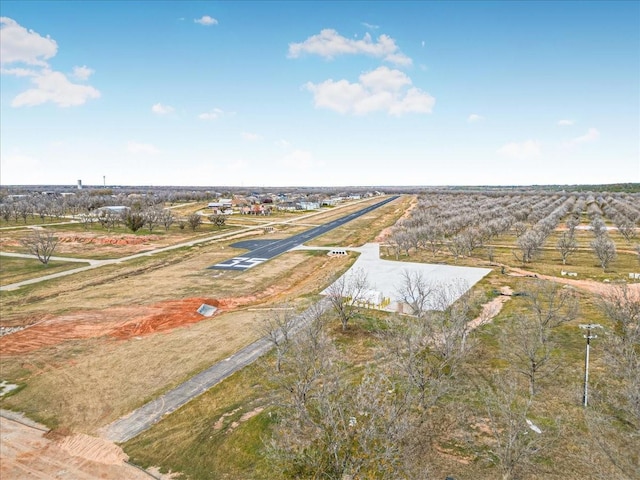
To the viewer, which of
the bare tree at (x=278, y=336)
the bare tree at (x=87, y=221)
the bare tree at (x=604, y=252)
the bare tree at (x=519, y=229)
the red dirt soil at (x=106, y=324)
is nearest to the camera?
the bare tree at (x=278, y=336)

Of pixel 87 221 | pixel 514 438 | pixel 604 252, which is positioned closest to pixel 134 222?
pixel 87 221

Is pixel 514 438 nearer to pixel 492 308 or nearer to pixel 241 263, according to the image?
pixel 492 308

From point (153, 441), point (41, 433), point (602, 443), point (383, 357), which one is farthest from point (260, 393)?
point (602, 443)

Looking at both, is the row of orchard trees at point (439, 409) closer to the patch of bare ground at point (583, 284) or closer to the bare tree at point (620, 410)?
the bare tree at point (620, 410)

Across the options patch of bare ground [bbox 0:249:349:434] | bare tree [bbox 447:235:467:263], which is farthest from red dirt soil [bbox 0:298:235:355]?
bare tree [bbox 447:235:467:263]

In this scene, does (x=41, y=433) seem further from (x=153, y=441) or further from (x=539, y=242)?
(x=539, y=242)

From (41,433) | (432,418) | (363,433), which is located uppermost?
(363,433)

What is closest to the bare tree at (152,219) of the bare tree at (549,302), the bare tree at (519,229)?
the bare tree at (549,302)
